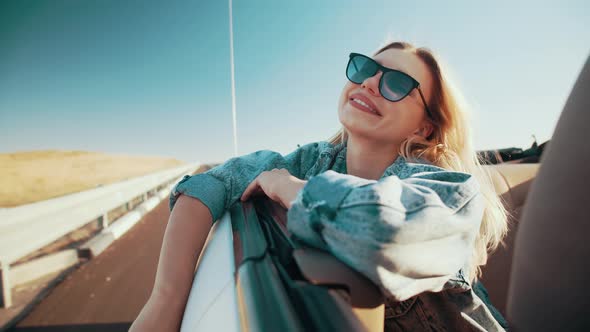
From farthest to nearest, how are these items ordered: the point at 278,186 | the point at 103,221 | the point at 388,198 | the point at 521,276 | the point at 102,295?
the point at 103,221, the point at 102,295, the point at 278,186, the point at 388,198, the point at 521,276

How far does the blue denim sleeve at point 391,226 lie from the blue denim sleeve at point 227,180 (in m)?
0.73

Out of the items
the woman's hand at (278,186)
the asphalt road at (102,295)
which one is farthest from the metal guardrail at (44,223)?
the woman's hand at (278,186)

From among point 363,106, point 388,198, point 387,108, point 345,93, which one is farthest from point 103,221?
point 388,198

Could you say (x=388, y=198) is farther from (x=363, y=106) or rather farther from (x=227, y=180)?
(x=363, y=106)

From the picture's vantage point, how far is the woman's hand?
1091 mm

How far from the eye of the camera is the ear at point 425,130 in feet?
6.33

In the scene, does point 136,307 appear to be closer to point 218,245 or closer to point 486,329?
point 218,245

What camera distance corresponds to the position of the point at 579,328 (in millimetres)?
→ 432

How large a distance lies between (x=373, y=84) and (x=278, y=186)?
978mm

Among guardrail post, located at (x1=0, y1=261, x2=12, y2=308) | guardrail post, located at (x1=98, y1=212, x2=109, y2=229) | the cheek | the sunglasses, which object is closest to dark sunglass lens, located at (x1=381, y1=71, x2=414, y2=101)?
the sunglasses

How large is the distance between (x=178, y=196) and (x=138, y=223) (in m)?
4.84

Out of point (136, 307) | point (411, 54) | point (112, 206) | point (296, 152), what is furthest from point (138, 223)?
point (411, 54)

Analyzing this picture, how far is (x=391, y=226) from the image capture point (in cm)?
61

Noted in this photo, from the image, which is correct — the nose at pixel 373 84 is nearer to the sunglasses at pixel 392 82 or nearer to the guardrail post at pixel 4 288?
the sunglasses at pixel 392 82
